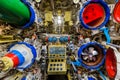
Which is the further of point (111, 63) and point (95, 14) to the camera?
point (95, 14)

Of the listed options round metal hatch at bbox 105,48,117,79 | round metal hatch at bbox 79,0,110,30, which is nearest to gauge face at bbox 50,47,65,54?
round metal hatch at bbox 79,0,110,30

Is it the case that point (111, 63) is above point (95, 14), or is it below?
below

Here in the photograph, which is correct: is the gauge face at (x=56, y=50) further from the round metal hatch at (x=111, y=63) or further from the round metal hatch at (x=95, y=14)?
the round metal hatch at (x=111, y=63)

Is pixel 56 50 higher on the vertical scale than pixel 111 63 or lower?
higher

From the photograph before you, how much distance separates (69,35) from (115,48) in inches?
28.4

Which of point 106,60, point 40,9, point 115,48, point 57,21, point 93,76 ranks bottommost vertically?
point 93,76

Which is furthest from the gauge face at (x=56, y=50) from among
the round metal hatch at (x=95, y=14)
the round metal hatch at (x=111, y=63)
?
the round metal hatch at (x=111, y=63)

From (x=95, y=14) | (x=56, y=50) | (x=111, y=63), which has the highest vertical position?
(x=95, y=14)

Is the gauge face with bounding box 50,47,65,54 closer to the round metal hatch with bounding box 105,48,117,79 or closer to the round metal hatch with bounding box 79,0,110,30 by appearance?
the round metal hatch with bounding box 79,0,110,30

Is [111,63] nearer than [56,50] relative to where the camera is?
Yes

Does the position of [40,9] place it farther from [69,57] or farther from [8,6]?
[8,6]

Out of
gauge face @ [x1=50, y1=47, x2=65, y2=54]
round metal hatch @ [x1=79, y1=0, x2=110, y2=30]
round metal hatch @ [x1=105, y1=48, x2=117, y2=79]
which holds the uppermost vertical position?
round metal hatch @ [x1=79, y1=0, x2=110, y2=30]

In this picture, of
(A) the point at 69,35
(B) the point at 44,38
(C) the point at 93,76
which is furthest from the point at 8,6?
(C) the point at 93,76

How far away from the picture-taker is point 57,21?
204cm
